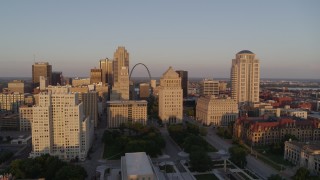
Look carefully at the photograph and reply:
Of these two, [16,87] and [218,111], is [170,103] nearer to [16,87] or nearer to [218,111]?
[218,111]

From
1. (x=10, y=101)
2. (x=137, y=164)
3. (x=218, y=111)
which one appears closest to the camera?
(x=137, y=164)

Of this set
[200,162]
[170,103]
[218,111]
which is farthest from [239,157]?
[170,103]

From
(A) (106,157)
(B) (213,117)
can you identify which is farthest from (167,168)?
(B) (213,117)

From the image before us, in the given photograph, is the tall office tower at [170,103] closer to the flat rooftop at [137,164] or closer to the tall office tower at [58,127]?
the tall office tower at [58,127]

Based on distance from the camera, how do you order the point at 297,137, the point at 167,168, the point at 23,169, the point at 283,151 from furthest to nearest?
the point at 297,137 < the point at 283,151 < the point at 167,168 < the point at 23,169

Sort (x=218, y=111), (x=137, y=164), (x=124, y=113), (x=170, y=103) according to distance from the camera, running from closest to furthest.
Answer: (x=137, y=164)
(x=124, y=113)
(x=218, y=111)
(x=170, y=103)

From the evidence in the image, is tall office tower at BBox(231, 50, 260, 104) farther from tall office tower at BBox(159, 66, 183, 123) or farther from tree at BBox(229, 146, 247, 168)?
tree at BBox(229, 146, 247, 168)

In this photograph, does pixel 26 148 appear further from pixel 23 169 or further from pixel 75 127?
pixel 23 169
